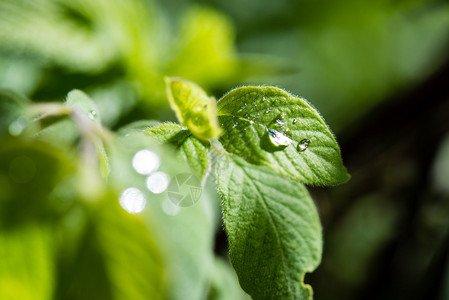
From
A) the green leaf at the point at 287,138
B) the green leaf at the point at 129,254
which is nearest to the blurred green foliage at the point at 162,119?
the green leaf at the point at 129,254

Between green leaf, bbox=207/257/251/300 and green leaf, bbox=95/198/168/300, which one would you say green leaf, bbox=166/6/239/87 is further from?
green leaf, bbox=95/198/168/300

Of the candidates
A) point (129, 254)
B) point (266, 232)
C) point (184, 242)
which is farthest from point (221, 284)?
point (129, 254)

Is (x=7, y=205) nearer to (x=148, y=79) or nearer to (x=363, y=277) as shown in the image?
(x=148, y=79)

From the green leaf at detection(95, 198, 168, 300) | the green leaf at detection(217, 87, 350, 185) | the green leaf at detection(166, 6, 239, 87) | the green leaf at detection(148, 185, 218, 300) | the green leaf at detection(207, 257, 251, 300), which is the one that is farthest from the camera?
the green leaf at detection(166, 6, 239, 87)

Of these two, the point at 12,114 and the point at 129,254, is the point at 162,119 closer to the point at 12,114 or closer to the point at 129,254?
the point at 12,114

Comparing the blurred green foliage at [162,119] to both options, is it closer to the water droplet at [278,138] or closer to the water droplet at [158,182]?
the water droplet at [158,182]

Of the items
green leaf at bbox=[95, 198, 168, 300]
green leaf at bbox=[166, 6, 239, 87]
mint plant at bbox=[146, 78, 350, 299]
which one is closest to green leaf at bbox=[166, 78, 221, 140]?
mint plant at bbox=[146, 78, 350, 299]

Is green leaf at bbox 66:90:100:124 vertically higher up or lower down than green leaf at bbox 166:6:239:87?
higher up

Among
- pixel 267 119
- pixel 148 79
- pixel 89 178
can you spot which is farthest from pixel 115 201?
pixel 148 79
